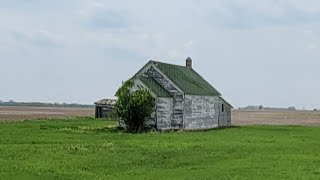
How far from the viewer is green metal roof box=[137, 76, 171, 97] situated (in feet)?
189

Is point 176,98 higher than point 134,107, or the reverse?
point 176,98

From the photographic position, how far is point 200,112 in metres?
63.6

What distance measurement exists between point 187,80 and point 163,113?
9.30 meters

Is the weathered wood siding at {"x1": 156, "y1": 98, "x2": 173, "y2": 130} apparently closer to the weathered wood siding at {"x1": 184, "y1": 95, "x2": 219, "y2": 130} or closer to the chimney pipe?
the weathered wood siding at {"x1": 184, "y1": 95, "x2": 219, "y2": 130}

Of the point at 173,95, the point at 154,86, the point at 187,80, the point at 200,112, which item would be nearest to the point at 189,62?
the point at 187,80

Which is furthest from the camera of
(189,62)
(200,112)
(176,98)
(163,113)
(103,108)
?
(103,108)

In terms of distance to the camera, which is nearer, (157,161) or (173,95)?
(157,161)

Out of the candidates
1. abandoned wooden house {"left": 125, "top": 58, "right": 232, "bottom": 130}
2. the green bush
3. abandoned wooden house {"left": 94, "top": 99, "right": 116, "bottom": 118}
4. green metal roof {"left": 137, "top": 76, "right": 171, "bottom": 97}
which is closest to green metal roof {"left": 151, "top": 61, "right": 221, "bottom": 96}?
abandoned wooden house {"left": 125, "top": 58, "right": 232, "bottom": 130}

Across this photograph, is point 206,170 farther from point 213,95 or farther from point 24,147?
point 213,95

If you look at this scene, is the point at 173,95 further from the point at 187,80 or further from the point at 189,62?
the point at 189,62

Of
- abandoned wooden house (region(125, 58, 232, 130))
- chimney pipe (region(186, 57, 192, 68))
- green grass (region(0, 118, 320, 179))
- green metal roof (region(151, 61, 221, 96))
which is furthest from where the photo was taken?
chimney pipe (region(186, 57, 192, 68))

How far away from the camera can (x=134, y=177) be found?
23641 mm

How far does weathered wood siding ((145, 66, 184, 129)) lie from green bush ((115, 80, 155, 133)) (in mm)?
→ 3811

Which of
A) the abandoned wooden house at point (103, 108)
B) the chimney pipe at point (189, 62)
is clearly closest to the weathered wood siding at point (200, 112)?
the chimney pipe at point (189, 62)
